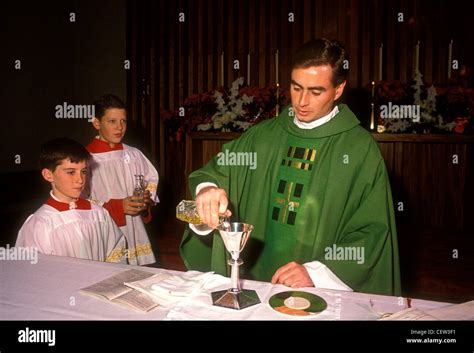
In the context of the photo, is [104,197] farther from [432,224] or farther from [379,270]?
[432,224]

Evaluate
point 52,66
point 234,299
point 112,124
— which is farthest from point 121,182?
point 52,66

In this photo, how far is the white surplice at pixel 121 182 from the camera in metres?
3.93

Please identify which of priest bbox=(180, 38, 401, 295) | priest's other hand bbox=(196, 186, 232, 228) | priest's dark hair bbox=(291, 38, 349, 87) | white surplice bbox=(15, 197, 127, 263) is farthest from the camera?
white surplice bbox=(15, 197, 127, 263)

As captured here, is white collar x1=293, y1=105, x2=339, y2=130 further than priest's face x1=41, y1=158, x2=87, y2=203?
No

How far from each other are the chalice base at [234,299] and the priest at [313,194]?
0.41 metres

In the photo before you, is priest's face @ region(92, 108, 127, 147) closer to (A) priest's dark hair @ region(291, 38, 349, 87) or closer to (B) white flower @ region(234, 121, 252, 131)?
(A) priest's dark hair @ region(291, 38, 349, 87)

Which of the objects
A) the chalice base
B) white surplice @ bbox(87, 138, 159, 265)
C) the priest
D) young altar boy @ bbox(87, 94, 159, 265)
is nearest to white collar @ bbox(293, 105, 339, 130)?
the priest

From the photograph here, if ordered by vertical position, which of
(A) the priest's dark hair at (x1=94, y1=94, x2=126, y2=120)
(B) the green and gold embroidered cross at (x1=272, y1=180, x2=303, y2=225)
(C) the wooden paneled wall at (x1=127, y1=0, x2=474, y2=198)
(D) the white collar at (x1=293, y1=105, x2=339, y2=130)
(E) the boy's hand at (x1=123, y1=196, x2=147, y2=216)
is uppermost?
(C) the wooden paneled wall at (x1=127, y1=0, x2=474, y2=198)

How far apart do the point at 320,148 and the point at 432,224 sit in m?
3.45

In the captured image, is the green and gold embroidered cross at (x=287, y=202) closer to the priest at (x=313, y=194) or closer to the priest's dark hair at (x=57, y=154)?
the priest at (x=313, y=194)

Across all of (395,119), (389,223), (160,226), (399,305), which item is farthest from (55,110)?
(399,305)

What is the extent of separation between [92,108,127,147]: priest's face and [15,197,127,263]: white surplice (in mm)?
1010

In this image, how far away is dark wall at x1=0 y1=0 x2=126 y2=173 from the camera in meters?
6.66
